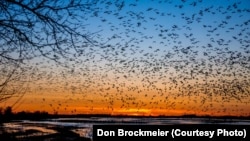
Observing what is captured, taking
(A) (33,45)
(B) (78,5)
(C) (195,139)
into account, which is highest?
(B) (78,5)

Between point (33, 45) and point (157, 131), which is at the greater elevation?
point (33, 45)

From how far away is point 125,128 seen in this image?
16.5 metres

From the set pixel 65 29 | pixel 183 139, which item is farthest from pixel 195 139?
pixel 65 29

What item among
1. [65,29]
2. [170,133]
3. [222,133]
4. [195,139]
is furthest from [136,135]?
[65,29]

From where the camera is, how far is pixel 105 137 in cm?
1639

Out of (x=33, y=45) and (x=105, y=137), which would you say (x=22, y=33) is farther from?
(x=105, y=137)

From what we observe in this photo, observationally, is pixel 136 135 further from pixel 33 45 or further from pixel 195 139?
pixel 33 45

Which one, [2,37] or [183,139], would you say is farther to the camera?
[183,139]

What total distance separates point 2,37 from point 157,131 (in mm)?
10096

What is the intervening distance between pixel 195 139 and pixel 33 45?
10.7 m

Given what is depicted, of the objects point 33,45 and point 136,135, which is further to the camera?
point 136,135
